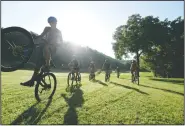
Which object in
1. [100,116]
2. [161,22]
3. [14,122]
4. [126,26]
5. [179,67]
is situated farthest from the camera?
[126,26]

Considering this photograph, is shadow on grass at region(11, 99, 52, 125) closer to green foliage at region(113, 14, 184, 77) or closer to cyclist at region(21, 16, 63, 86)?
cyclist at region(21, 16, 63, 86)

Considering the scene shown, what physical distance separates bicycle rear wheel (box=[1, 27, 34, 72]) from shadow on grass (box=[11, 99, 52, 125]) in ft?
4.82

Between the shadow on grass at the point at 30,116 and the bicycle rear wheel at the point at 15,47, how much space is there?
1.47 m

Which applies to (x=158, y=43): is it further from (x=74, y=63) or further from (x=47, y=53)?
(x=47, y=53)

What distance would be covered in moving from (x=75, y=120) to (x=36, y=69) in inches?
94.3

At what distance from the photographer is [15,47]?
751cm

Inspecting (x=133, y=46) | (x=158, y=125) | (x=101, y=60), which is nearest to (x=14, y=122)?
(x=158, y=125)

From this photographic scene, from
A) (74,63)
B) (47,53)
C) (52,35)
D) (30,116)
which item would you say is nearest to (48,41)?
(52,35)

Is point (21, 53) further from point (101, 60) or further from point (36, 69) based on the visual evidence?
point (101, 60)

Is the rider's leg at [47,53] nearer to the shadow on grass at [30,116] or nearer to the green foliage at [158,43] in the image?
the shadow on grass at [30,116]

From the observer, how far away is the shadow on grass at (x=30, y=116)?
5762 mm

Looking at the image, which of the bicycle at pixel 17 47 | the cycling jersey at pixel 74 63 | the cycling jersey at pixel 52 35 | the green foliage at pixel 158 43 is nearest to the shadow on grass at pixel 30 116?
the bicycle at pixel 17 47

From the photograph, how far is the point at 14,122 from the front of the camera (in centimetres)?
574

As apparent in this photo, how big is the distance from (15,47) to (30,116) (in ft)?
8.17
